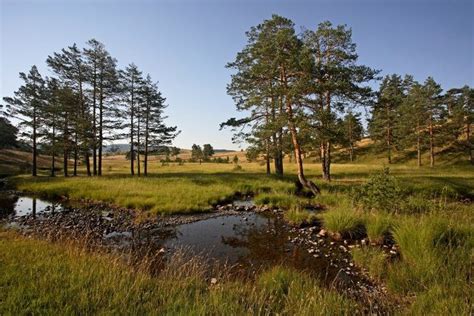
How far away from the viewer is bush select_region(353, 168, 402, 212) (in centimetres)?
A: 953

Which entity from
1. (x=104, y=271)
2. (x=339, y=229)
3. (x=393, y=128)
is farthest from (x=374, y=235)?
(x=393, y=128)

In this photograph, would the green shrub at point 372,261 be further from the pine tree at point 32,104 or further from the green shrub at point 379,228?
the pine tree at point 32,104

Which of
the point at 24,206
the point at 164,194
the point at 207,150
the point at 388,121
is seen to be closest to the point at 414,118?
the point at 388,121

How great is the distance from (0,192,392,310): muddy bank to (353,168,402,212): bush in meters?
2.77

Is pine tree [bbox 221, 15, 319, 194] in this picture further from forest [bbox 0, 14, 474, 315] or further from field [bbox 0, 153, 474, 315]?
field [bbox 0, 153, 474, 315]

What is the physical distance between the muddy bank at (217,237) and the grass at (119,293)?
77 centimetres

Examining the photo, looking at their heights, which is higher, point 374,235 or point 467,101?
point 467,101

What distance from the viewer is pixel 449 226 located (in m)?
6.14

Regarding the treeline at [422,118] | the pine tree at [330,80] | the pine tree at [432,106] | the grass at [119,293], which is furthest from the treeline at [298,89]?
the pine tree at [432,106]

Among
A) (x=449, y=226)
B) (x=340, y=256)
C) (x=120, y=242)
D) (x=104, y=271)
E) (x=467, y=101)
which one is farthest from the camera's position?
(x=467, y=101)

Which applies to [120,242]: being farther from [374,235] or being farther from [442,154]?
[442,154]

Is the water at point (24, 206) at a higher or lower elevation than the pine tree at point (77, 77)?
lower

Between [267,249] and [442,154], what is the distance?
182 feet

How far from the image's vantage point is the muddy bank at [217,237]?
6023 millimetres
